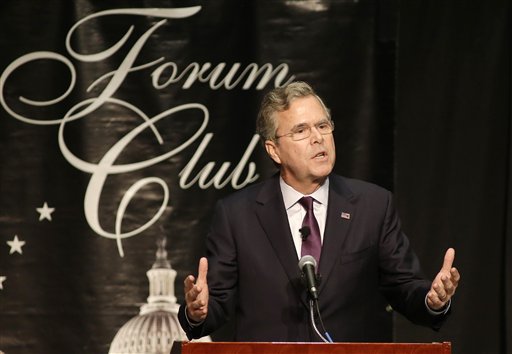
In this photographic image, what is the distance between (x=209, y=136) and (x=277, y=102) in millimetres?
1345

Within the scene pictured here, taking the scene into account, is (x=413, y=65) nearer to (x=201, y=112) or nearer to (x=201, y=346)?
(x=201, y=112)

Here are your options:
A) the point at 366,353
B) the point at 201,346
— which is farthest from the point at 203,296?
the point at 366,353

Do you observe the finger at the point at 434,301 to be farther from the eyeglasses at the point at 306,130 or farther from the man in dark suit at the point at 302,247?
the eyeglasses at the point at 306,130

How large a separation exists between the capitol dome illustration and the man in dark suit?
1290mm

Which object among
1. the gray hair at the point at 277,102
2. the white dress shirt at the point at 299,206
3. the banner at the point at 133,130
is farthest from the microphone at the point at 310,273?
the banner at the point at 133,130

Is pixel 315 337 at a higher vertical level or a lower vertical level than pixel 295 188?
lower

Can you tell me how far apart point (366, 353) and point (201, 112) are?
8.54ft

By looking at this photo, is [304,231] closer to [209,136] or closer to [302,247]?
[302,247]

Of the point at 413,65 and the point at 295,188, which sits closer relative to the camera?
the point at 295,188

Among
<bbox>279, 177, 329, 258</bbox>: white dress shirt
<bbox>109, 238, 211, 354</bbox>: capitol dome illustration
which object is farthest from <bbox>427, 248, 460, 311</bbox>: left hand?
<bbox>109, 238, 211, 354</bbox>: capitol dome illustration

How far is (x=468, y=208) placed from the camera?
195 inches

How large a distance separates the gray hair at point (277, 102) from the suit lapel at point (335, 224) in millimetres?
329

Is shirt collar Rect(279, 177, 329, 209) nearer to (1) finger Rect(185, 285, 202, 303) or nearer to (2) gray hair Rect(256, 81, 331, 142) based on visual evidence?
(2) gray hair Rect(256, 81, 331, 142)

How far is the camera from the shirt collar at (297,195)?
12.2 feet
